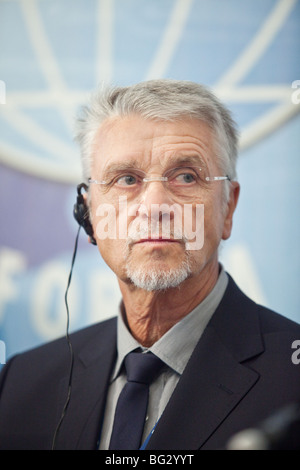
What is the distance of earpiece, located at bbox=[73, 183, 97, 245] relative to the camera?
1.65 meters

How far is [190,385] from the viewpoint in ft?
4.41

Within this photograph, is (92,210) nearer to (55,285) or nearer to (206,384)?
(55,285)

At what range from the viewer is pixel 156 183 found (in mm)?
1449

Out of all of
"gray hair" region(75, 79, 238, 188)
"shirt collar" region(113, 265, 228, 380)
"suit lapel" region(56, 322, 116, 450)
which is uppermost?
"gray hair" region(75, 79, 238, 188)

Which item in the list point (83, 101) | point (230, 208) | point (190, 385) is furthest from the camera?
point (83, 101)

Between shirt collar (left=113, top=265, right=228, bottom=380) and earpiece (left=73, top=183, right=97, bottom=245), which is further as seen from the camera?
earpiece (left=73, top=183, right=97, bottom=245)

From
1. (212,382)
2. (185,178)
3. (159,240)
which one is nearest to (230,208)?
(185,178)

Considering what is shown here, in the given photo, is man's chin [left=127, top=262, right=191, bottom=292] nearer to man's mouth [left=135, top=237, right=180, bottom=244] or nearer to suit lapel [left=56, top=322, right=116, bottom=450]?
man's mouth [left=135, top=237, right=180, bottom=244]

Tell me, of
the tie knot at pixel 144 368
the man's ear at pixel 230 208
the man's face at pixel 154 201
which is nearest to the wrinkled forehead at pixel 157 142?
the man's face at pixel 154 201

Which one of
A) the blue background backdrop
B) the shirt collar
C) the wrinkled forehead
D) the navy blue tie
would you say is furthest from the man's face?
the blue background backdrop

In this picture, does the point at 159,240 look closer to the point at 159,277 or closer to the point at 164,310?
the point at 159,277

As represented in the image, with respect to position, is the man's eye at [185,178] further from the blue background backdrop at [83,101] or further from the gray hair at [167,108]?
the blue background backdrop at [83,101]

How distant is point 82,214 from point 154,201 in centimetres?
32
